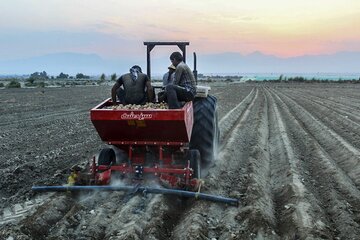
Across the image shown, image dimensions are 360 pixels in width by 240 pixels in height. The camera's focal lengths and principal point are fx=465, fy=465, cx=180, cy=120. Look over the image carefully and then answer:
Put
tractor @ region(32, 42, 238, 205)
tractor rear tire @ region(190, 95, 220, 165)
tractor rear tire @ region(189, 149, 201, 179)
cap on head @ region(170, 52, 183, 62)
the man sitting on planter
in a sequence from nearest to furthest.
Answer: tractor @ region(32, 42, 238, 205) → the man sitting on planter → tractor rear tire @ region(189, 149, 201, 179) → cap on head @ region(170, 52, 183, 62) → tractor rear tire @ region(190, 95, 220, 165)

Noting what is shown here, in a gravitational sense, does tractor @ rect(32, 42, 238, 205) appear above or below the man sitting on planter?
below

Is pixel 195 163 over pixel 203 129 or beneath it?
beneath

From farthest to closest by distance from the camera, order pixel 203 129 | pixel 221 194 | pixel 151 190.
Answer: pixel 203 129 → pixel 221 194 → pixel 151 190

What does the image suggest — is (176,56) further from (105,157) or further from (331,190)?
(331,190)

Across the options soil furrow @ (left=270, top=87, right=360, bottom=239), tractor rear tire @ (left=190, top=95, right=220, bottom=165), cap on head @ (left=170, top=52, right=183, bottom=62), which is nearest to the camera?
soil furrow @ (left=270, top=87, right=360, bottom=239)

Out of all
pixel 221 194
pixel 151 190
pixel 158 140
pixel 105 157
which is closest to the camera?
pixel 151 190

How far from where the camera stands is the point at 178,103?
284 inches

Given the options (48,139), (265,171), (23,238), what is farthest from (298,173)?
(48,139)

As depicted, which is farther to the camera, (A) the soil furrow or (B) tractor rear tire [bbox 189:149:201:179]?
(B) tractor rear tire [bbox 189:149:201:179]

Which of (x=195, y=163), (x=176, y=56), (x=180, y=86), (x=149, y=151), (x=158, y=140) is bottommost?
(x=195, y=163)

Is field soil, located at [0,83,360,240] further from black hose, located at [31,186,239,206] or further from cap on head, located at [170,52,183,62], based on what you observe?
cap on head, located at [170,52,183,62]

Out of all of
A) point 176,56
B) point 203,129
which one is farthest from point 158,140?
point 176,56

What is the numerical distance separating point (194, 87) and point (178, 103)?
2.48 ft

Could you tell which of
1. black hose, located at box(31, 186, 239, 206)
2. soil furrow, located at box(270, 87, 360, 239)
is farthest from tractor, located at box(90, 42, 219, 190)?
soil furrow, located at box(270, 87, 360, 239)
